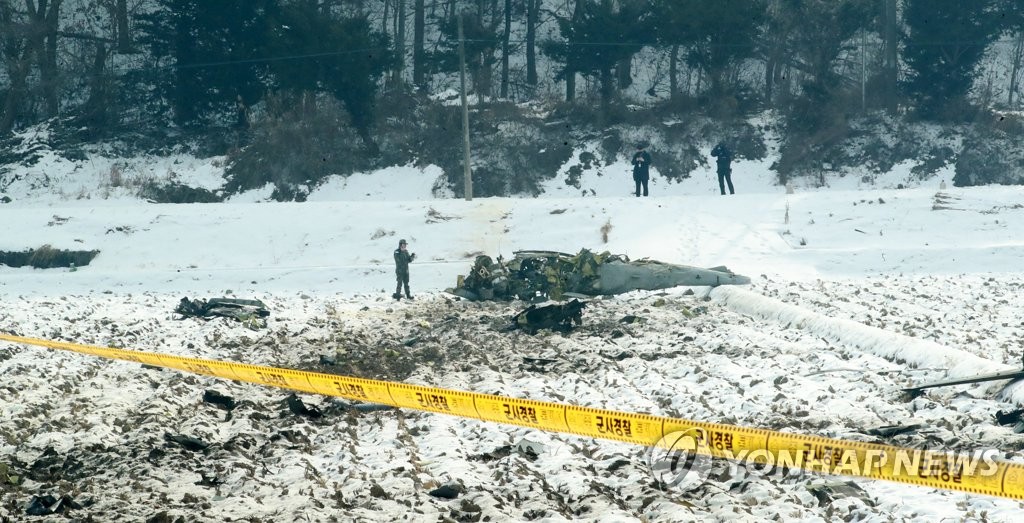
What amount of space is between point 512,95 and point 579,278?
30.0 metres

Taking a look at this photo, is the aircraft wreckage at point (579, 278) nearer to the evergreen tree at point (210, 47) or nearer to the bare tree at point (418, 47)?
the evergreen tree at point (210, 47)

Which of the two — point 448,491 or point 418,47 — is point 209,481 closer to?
point 448,491

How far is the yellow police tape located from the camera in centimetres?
621

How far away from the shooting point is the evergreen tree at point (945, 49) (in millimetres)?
43562

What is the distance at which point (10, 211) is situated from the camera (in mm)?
29109

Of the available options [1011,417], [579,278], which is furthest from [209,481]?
[579,278]

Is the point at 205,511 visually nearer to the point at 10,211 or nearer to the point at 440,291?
the point at 440,291

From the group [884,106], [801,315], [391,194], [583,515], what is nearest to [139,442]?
[583,515]

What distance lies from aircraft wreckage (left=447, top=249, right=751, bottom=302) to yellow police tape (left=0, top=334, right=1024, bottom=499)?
34.6 feet

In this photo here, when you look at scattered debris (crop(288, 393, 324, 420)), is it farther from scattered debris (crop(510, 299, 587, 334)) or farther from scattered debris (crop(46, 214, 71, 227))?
scattered debris (crop(46, 214, 71, 227))

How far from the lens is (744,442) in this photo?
7.21 meters

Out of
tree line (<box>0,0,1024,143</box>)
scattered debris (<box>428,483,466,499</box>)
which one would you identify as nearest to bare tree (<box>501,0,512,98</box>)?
tree line (<box>0,0,1024,143</box>)

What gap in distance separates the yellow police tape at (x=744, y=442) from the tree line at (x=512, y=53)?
3572 cm

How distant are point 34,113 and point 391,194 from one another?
1743cm
